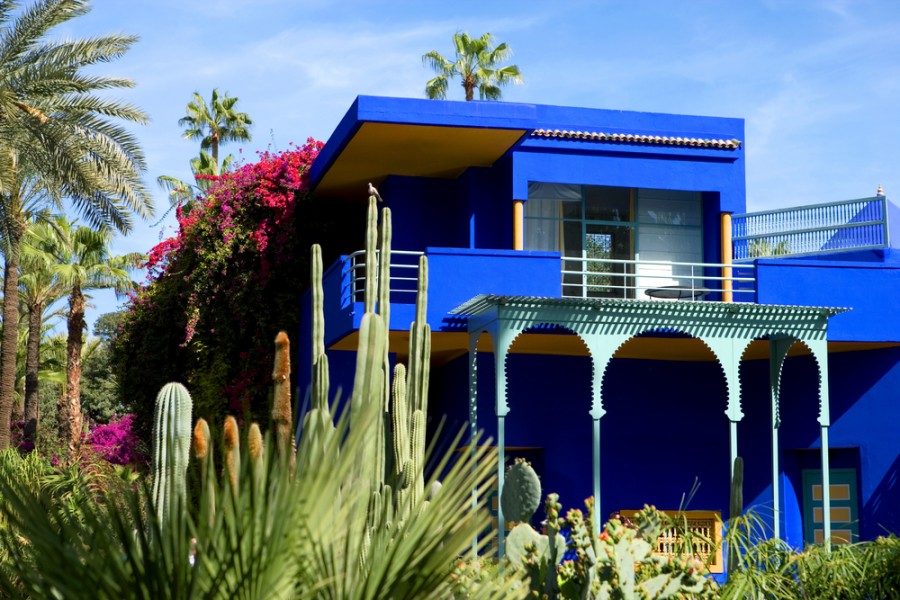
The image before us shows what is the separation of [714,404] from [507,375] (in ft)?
Answer: 11.3

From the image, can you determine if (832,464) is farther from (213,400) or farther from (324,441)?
(324,441)

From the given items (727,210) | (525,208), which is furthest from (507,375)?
(727,210)

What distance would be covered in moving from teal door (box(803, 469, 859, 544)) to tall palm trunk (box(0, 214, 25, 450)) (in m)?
14.4

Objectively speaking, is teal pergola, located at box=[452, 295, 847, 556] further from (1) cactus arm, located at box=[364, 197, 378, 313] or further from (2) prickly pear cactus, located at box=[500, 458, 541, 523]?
(1) cactus arm, located at box=[364, 197, 378, 313]

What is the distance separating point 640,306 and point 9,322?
1271 centimetres

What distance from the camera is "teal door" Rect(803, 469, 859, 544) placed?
59.2 feet

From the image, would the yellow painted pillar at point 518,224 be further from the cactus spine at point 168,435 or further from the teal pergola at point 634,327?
the cactus spine at point 168,435

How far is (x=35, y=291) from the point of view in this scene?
3397 centimetres

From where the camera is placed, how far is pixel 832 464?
→ 18.3 m

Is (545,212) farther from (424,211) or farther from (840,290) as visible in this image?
(840,290)

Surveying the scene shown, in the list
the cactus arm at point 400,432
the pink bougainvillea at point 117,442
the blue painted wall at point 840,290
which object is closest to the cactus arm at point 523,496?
the cactus arm at point 400,432

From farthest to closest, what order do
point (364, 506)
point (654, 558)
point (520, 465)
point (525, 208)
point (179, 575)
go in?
point (525, 208)
point (520, 465)
point (654, 558)
point (364, 506)
point (179, 575)

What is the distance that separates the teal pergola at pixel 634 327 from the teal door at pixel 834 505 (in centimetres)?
226

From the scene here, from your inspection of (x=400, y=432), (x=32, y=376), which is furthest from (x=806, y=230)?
(x=32, y=376)
